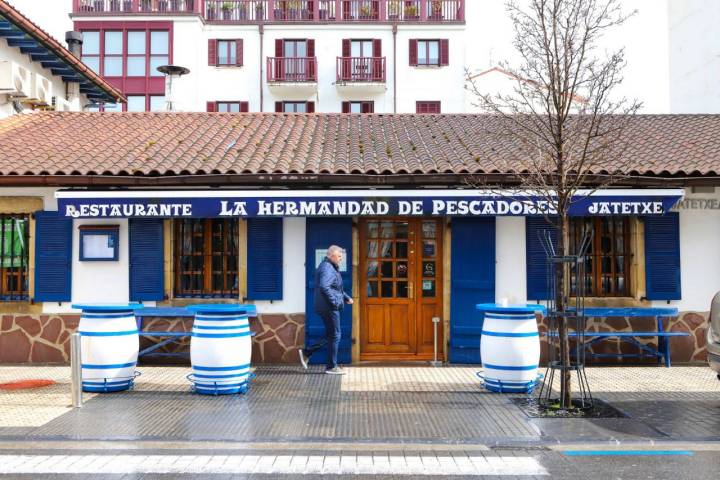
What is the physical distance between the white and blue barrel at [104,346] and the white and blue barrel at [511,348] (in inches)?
181

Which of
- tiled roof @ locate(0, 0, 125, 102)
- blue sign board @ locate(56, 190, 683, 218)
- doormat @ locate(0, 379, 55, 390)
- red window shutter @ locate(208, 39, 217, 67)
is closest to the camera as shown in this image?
doormat @ locate(0, 379, 55, 390)

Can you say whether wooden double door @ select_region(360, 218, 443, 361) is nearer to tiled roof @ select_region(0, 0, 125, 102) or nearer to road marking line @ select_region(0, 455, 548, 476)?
road marking line @ select_region(0, 455, 548, 476)

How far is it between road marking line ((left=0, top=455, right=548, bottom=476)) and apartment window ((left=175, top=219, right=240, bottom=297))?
4829mm

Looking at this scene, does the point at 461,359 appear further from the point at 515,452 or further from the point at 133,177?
the point at 133,177

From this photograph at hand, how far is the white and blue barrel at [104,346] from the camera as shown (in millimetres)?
8414

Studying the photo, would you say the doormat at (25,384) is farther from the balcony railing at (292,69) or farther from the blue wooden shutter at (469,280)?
the balcony railing at (292,69)

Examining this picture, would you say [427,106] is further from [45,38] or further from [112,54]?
[45,38]

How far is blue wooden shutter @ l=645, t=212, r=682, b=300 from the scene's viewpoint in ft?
34.4

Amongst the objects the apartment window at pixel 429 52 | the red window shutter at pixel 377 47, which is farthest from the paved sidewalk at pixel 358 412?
the red window shutter at pixel 377 47

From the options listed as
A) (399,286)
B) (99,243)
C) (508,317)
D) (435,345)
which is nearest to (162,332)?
(99,243)

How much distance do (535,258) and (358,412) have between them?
A: 4.43m

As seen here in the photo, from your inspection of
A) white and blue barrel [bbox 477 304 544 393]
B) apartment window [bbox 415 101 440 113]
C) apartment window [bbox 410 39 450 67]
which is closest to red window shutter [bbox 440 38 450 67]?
apartment window [bbox 410 39 450 67]

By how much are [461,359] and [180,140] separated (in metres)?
6.29

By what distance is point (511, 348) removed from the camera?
841cm
